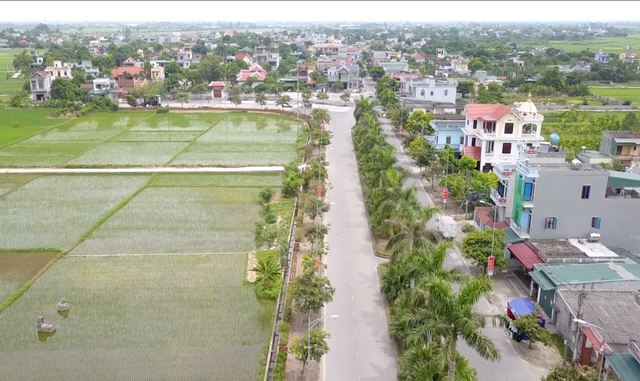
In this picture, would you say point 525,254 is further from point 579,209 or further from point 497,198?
point 497,198

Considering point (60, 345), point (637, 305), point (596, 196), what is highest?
point (596, 196)

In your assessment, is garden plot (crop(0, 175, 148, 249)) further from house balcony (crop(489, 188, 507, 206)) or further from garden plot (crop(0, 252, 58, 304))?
house balcony (crop(489, 188, 507, 206))

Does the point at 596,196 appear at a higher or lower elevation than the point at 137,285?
higher

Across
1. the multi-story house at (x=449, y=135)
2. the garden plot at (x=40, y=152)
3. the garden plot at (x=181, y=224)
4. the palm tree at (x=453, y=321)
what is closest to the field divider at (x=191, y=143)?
the garden plot at (x=181, y=224)

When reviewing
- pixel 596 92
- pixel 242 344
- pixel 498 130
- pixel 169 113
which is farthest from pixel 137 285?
pixel 596 92

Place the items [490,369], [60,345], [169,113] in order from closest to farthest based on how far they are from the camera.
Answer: [490,369], [60,345], [169,113]

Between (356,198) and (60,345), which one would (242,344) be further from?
(356,198)

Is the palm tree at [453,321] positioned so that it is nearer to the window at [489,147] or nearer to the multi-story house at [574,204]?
the multi-story house at [574,204]

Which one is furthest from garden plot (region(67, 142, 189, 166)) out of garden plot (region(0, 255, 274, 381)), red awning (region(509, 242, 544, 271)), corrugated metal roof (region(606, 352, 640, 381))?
corrugated metal roof (region(606, 352, 640, 381))
